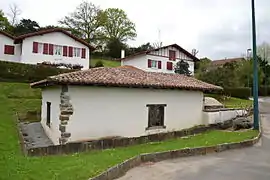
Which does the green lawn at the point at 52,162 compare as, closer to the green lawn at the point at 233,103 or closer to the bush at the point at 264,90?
the green lawn at the point at 233,103

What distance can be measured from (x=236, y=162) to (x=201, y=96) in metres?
9.77

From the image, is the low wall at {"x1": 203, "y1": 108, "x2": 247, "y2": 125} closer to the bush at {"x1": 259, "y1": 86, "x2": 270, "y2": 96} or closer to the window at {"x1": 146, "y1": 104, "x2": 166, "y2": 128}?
the window at {"x1": 146, "y1": 104, "x2": 166, "y2": 128}

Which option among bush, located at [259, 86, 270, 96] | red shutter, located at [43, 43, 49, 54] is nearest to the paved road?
red shutter, located at [43, 43, 49, 54]

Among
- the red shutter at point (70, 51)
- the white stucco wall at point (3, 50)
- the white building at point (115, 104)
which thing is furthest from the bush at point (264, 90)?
the white stucco wall at point (3, 50)

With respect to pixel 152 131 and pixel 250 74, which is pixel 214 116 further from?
pixel 250 74

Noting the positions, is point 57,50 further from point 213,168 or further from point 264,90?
point 264,90

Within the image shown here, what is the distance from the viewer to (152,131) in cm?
1783

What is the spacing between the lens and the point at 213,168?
10305 mm

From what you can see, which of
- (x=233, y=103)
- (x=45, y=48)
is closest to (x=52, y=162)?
(x=233, y=103)

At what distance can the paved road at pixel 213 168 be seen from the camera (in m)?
9.14

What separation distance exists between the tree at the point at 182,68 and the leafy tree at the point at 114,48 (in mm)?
19832

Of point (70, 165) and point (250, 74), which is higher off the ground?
point (250, 74)

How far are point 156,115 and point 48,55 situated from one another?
24068 millimetres

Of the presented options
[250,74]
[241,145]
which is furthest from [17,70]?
[250,74]
